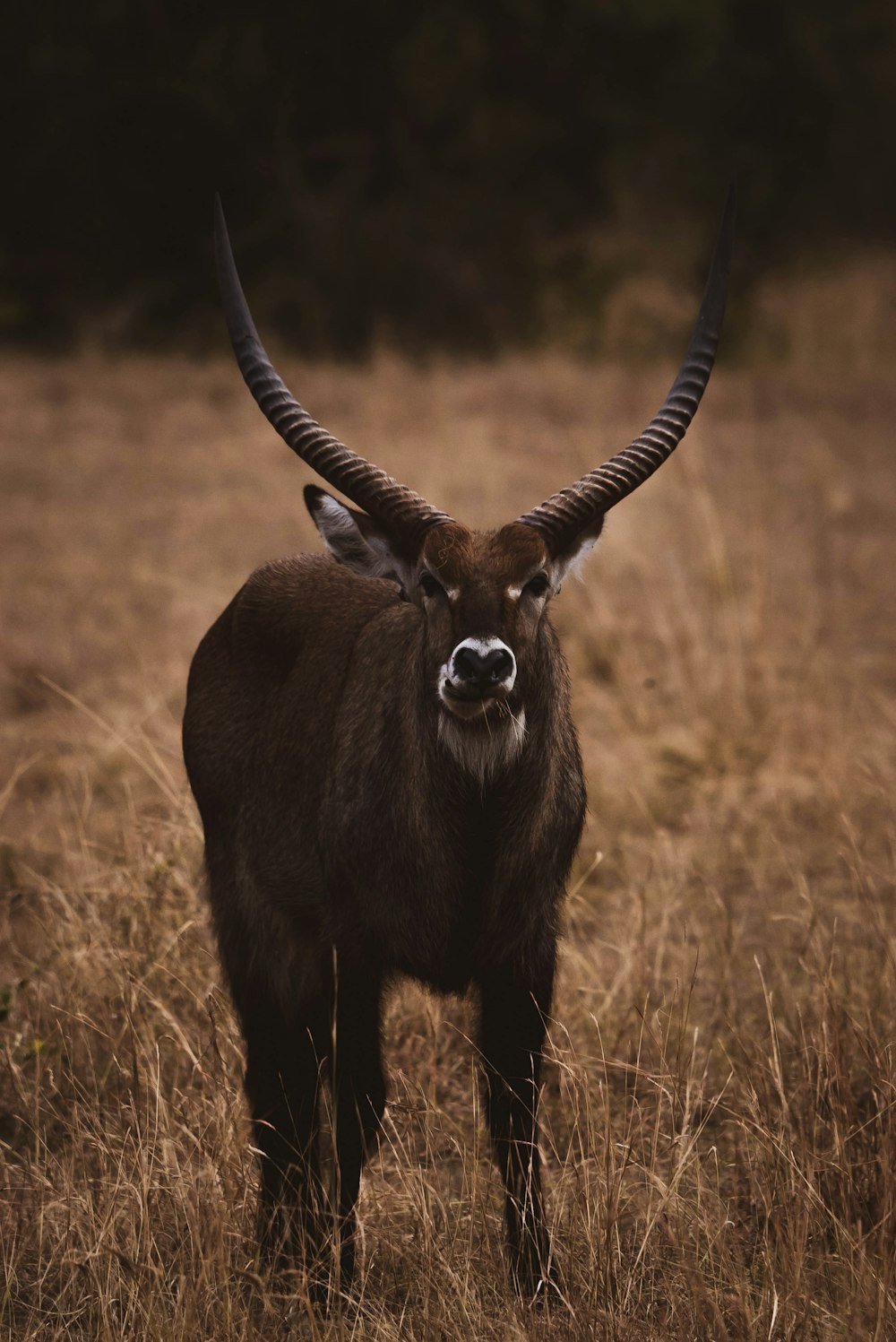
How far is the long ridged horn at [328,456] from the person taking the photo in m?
3.30

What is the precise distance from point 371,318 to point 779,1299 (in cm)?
1448

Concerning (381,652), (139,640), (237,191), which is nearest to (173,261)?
(237,191)

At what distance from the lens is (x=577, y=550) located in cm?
343

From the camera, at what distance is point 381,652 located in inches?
140

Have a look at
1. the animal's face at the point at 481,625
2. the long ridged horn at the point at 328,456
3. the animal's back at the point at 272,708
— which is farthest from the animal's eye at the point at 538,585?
the animal's back at the point at 272,708

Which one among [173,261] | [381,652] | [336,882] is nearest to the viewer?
[336,882]

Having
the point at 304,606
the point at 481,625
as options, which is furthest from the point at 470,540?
the point at 304,606

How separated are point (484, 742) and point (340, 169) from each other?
14763 mm

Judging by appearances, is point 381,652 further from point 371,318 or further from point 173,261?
point 173,261

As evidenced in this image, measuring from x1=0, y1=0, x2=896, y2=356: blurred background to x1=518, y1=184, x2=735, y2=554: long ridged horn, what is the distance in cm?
1269

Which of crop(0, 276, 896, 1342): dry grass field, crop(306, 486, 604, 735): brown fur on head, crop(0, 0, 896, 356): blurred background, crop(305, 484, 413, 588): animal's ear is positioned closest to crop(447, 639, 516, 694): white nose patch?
crop(306, 486, 604, 735): brown fur on head

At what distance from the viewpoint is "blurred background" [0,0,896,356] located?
53.1 ft

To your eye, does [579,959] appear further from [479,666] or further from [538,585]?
[479,666]

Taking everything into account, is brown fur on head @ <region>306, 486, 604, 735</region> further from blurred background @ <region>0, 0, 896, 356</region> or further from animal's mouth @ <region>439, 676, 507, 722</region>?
blurred background @ <region>0, 0, 896, 356</region>
